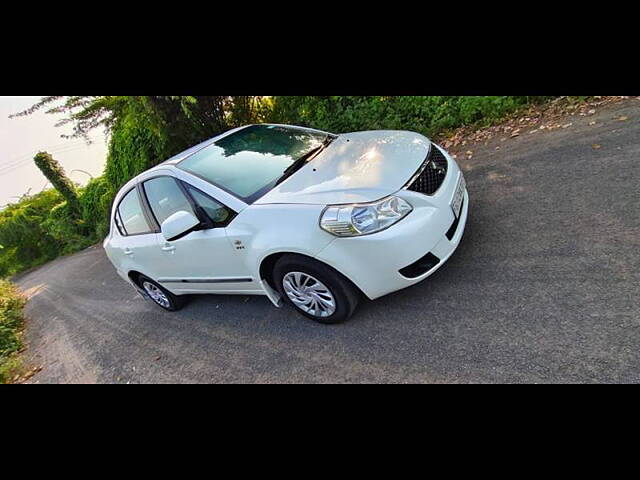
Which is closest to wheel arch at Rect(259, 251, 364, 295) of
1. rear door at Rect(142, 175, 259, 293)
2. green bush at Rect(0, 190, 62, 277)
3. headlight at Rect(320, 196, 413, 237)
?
rear door at Rect(142, 175, 259, 293)

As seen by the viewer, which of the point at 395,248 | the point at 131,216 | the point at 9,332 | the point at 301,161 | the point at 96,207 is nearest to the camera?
the point at 395,248

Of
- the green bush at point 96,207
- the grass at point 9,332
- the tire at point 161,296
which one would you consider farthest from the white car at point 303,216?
the green bush at point 96,207

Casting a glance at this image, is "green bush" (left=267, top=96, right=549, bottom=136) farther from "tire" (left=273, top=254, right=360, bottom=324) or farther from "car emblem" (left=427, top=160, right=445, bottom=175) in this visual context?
"tire" (left=273, top=254, right=360, bottom=324)

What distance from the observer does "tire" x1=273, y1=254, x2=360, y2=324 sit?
102 inches

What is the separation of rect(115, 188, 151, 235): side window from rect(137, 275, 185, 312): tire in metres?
0.62

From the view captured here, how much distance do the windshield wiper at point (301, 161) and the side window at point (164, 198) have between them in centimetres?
88

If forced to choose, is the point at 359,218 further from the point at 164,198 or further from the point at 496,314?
the point at 164,198

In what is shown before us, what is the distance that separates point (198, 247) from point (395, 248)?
1.80 meters

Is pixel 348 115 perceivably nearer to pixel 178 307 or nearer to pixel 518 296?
pixel 178 307

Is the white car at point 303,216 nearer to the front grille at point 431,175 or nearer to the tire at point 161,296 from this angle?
the front grille at point 431,175

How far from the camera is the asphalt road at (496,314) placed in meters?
2.14

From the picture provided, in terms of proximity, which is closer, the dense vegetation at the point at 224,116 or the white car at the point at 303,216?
the white car at the point at 303,216

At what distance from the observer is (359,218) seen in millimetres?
2414

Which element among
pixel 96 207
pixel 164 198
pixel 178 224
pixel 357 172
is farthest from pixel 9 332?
pixel 96 207
